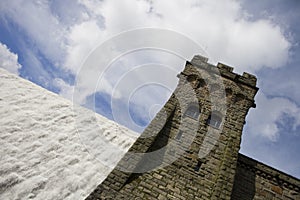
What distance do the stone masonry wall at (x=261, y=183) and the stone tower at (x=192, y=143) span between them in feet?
4.09

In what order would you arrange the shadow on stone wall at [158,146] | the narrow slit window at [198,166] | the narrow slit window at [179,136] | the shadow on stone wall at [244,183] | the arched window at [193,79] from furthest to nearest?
the arched window at [193,79] < the narrow slit window at [179,136] < the shadow on stone wall at [244,183] < the narrow slit window at [198,166] < the shadow on stone wall at [158,146]

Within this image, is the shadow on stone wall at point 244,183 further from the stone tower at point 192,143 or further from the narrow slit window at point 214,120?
the narrow slit window at point 214,120

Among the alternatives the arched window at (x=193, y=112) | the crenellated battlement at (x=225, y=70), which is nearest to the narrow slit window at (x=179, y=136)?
the arched window at (x=193, y=112)

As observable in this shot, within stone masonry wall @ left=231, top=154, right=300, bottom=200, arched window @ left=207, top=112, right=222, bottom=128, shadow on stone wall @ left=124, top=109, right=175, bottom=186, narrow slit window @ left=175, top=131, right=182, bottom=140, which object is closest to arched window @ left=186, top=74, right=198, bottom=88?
arched window @ left=207, top=112, right=222, bottom=128

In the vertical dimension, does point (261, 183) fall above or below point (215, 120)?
below

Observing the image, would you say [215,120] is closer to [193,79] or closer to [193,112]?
[193,112]

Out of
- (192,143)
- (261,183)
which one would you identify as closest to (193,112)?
(192,143)

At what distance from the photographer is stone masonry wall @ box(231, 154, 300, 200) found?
1059 cm

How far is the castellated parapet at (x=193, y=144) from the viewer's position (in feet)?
29.6

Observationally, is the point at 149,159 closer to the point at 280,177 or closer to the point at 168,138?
the point at 168,138

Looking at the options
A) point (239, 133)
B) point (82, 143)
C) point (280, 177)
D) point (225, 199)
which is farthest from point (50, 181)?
point (280, 177)

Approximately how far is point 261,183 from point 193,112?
4.20m

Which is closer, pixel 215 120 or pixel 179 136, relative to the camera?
pixel 179 136

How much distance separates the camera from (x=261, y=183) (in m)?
11.0
